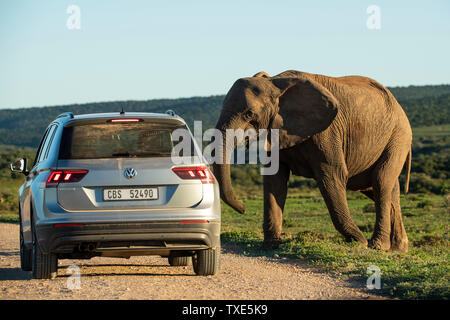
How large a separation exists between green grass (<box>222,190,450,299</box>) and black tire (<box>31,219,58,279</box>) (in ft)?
12.0

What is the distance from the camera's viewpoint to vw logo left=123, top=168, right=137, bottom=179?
29.8 feet

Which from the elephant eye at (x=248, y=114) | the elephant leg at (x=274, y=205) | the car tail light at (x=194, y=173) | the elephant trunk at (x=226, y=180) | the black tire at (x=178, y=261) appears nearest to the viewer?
the car tail light at (x=194, y=173)

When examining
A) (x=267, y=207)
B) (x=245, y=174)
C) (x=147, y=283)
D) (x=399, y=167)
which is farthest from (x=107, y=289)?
(x=245, y=174)

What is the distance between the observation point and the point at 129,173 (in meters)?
9.09

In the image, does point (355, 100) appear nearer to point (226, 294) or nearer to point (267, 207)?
point (267, 207)

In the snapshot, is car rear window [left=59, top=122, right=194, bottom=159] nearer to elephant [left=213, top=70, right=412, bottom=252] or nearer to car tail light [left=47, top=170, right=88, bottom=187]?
car tail light [left=47, top=170, right=88, bottom=187]

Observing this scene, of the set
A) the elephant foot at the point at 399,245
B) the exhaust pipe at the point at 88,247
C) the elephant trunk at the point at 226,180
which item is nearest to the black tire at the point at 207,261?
the exhaust pipe at the point at 88,247

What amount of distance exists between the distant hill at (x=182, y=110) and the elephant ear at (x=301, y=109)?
87215mm

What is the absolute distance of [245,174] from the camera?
59469 millimetres

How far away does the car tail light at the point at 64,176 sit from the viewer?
9047 millimetres

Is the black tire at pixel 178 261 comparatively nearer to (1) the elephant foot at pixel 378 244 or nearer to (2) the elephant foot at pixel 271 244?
(2) the elephant foot at pixel 271 244

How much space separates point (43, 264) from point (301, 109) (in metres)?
6.39

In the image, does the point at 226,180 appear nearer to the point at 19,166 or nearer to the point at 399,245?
the point at 19,166

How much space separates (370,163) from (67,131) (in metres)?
8.01
